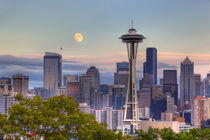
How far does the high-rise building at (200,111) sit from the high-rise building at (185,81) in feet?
106

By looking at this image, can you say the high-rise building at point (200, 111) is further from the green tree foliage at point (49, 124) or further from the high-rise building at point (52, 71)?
the green tree foliage at point (49, 124)

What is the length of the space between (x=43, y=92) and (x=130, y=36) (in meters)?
101

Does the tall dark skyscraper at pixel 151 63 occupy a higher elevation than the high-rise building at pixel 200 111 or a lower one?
higher

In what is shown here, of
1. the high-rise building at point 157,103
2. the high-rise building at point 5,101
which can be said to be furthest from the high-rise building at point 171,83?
the high-rise building at point 5,101

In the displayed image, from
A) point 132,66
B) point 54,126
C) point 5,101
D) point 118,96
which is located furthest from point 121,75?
point 54,126

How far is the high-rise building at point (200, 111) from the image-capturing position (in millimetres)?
125500

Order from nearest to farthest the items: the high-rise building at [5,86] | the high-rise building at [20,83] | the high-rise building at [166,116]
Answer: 1. the high-rise building at [5,86]
2. the high-rise building at [166,116]
3. the high-rise building at [20,83]

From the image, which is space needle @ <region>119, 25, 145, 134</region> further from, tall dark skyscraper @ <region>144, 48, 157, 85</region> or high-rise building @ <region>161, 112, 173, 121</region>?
tall dark skyscraper @ <region>144, 48, 157, 85</region>

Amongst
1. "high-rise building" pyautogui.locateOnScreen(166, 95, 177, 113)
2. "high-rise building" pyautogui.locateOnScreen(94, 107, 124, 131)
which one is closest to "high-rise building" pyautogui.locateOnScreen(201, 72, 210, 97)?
"high-rise building" pyautogui.locateOnScreen(166, 95, 177, 113)

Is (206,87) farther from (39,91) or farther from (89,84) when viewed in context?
(39,91)

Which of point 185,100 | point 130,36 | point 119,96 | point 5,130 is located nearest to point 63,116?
point 5,130

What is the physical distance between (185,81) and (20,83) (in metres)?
68.3

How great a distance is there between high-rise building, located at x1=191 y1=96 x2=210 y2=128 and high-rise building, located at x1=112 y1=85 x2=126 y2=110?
2793cm

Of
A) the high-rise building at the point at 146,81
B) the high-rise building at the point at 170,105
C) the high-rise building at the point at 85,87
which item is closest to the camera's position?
the high-rise building at the point at 170,105
